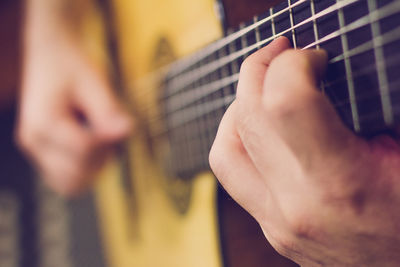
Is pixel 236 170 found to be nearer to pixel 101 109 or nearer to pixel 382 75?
pixel 382 75

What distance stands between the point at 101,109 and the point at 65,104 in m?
0.08

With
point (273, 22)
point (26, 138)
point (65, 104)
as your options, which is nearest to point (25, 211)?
point (26, 138)

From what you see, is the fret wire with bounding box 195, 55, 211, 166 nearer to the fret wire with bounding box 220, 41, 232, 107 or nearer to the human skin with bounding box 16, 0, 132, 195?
the fret wire with bounding box 220, 41, 232, 107

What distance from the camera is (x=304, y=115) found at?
30 cm

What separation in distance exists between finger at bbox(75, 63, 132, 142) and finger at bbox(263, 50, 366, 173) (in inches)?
23.2

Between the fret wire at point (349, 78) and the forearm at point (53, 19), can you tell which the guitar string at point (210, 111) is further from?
the forearm at point (53, 19)

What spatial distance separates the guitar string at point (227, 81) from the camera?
0.30 metres

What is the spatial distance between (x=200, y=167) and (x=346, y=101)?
311 mm

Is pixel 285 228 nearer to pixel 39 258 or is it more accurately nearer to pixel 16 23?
pixel 39 258

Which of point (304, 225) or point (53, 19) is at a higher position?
point (53, 19)

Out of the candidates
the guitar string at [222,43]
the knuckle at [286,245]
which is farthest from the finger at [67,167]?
the knuckle at [286,245]

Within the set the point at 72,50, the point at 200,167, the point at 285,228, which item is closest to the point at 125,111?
the point at 72,50

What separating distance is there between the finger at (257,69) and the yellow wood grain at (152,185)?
0.22 meters

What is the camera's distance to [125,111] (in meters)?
0.90
